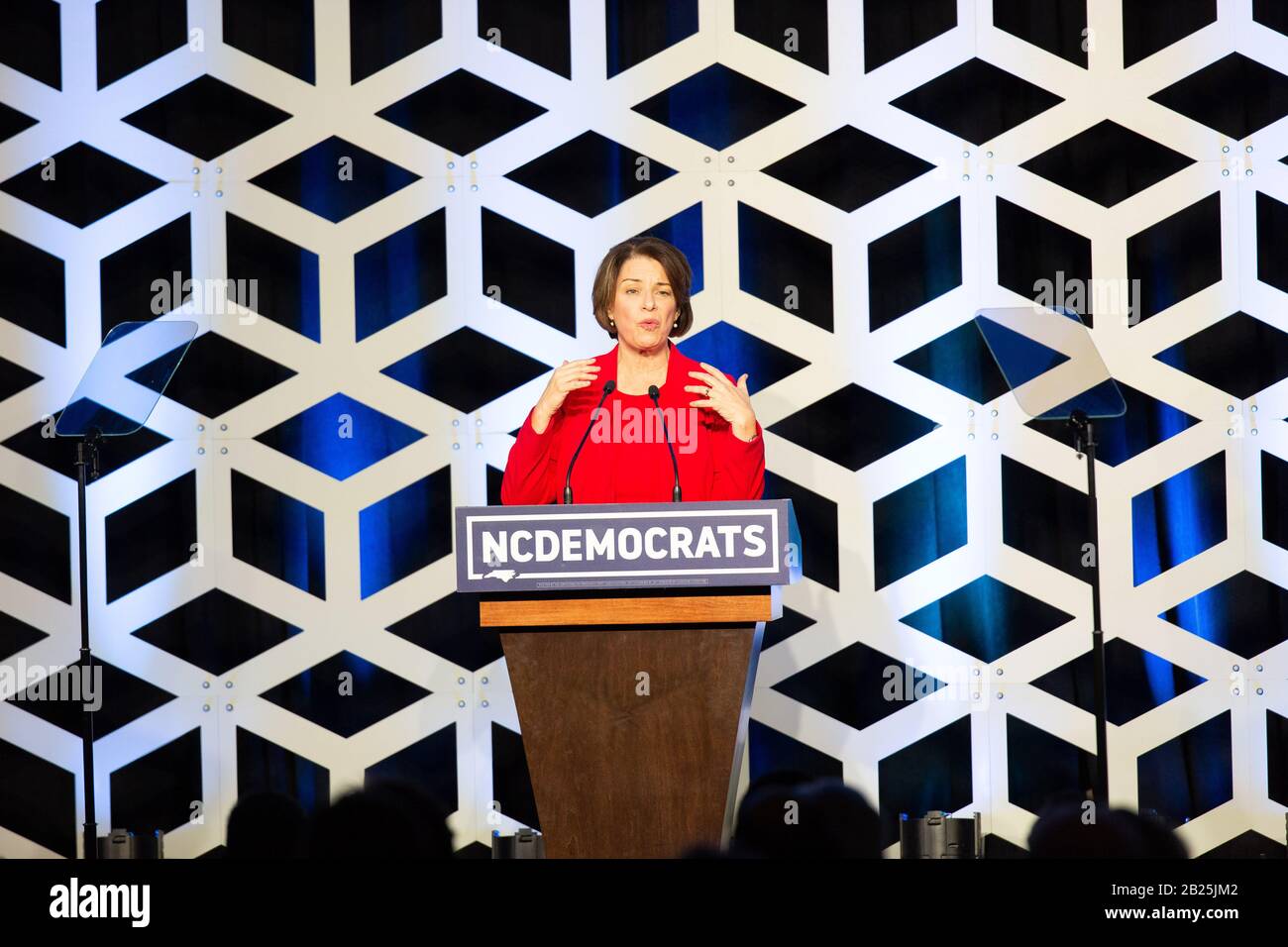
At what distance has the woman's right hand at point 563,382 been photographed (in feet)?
10.3

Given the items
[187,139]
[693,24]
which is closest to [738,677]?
Answer: [693,24]

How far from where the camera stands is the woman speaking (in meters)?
3.26

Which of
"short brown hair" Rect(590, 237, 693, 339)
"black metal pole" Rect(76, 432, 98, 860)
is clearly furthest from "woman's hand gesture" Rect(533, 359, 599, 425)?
"black metal pole" Rect(76, 432, 98, 860)

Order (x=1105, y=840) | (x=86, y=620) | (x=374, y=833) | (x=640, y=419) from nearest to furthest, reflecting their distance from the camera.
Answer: (x=1105, y=840) → (x=374, y=833) → (x=640, y=419) → (x=86, y=620)

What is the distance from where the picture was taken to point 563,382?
10.3 feet

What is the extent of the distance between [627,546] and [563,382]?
0.43 meters

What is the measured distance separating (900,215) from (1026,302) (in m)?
0.45

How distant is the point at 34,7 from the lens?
179 inches

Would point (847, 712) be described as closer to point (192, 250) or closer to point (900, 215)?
point (900, 215)

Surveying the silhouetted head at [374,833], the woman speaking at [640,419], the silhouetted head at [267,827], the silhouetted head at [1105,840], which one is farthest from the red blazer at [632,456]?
the silhouetted head at [267,827]

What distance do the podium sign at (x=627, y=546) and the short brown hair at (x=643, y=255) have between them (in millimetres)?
766

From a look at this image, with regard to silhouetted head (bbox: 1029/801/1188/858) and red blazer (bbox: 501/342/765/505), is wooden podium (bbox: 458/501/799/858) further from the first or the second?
silhouetted head (bbox: 1029/801/1188/858)

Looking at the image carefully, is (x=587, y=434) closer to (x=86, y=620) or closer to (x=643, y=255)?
(x=643, y=255)

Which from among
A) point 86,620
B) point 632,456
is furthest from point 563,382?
point 86,620
